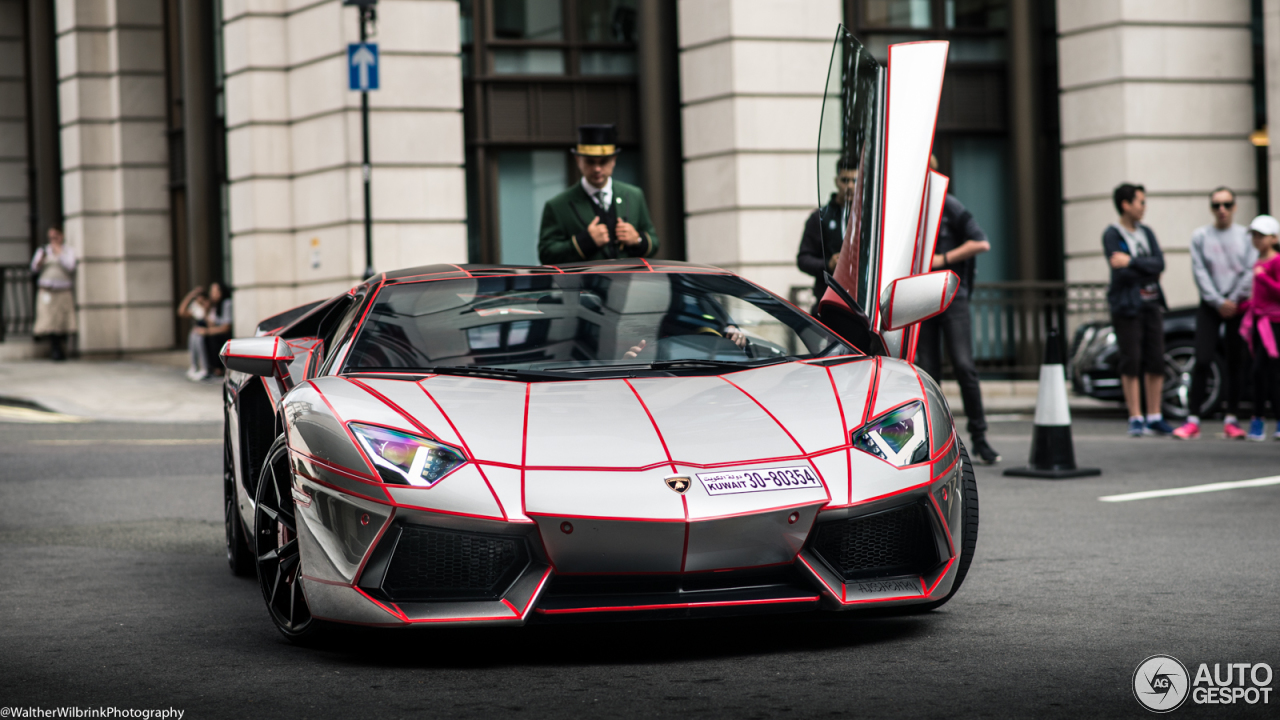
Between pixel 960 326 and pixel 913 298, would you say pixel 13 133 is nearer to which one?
pixel 960 326

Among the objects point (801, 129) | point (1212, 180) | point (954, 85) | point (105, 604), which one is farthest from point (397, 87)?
point (105, 604)

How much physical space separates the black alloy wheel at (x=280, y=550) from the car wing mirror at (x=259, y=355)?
506 millimetres

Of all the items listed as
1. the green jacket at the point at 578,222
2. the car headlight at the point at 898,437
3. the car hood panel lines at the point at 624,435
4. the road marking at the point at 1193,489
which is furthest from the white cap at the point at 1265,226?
the car headlight at the point at 898,437

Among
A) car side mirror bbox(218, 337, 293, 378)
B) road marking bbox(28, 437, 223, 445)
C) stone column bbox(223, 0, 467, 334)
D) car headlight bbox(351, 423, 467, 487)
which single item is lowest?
road marking bbox(28, 437, 223, 445)

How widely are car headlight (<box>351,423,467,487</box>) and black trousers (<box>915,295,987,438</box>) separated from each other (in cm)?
578

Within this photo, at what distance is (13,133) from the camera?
90.6 feet

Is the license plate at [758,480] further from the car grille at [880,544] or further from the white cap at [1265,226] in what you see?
the white cap at [1265,226]

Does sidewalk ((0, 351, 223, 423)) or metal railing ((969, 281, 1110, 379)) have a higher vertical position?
metal railing ((969, 281, 1110, 379))

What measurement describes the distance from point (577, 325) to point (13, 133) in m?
25.1

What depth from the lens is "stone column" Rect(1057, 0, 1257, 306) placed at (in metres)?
17.3

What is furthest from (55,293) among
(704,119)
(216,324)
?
(704,119)

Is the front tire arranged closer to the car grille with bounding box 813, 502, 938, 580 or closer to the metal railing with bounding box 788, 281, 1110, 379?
the car grille with bounding box 813, 502, 938, 580

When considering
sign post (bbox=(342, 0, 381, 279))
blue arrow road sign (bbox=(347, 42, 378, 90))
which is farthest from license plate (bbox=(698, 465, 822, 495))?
blue arrow road sign (bbox=(347, 42, 378, 90))

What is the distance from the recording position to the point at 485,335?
529 centimetres
